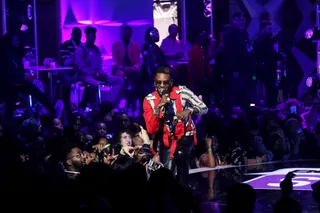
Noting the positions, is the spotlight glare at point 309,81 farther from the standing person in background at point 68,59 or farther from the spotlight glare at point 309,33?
the standing person in background at point 68,59

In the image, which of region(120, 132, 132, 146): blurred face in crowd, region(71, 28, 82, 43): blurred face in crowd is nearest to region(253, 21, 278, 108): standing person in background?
region(71, 28, 82, 43): blurred face in crowd

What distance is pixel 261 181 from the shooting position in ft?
26.6

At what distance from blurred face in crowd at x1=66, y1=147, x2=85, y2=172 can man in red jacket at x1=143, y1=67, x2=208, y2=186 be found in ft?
2.54

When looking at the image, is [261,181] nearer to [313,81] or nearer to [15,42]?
[15,42]

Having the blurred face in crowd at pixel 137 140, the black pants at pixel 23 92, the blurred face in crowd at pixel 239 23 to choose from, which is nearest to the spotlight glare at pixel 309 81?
the blurred face in crowd at pixel 239 23

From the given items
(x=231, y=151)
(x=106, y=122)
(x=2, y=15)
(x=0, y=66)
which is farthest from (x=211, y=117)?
(x=2, y=15)

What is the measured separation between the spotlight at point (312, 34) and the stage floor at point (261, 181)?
203 inches

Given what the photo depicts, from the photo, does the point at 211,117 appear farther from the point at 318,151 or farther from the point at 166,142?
the point at 166,142

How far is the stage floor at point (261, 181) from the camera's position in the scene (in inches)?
262

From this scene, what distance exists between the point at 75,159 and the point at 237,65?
18.9 feet

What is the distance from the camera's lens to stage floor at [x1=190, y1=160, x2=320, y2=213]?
21.8 ft

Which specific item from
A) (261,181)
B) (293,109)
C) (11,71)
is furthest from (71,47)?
(261,181)

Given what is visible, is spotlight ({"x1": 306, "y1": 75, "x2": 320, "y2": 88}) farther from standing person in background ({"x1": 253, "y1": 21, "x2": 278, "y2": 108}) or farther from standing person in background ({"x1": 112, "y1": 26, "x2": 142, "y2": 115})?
standing person in background ({"x1": 112, "y1": 26, "x2": 142, "y2": 115})

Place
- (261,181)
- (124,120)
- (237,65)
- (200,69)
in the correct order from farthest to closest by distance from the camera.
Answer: (200,69) → (237,65) → (124,120) → (261,181)
